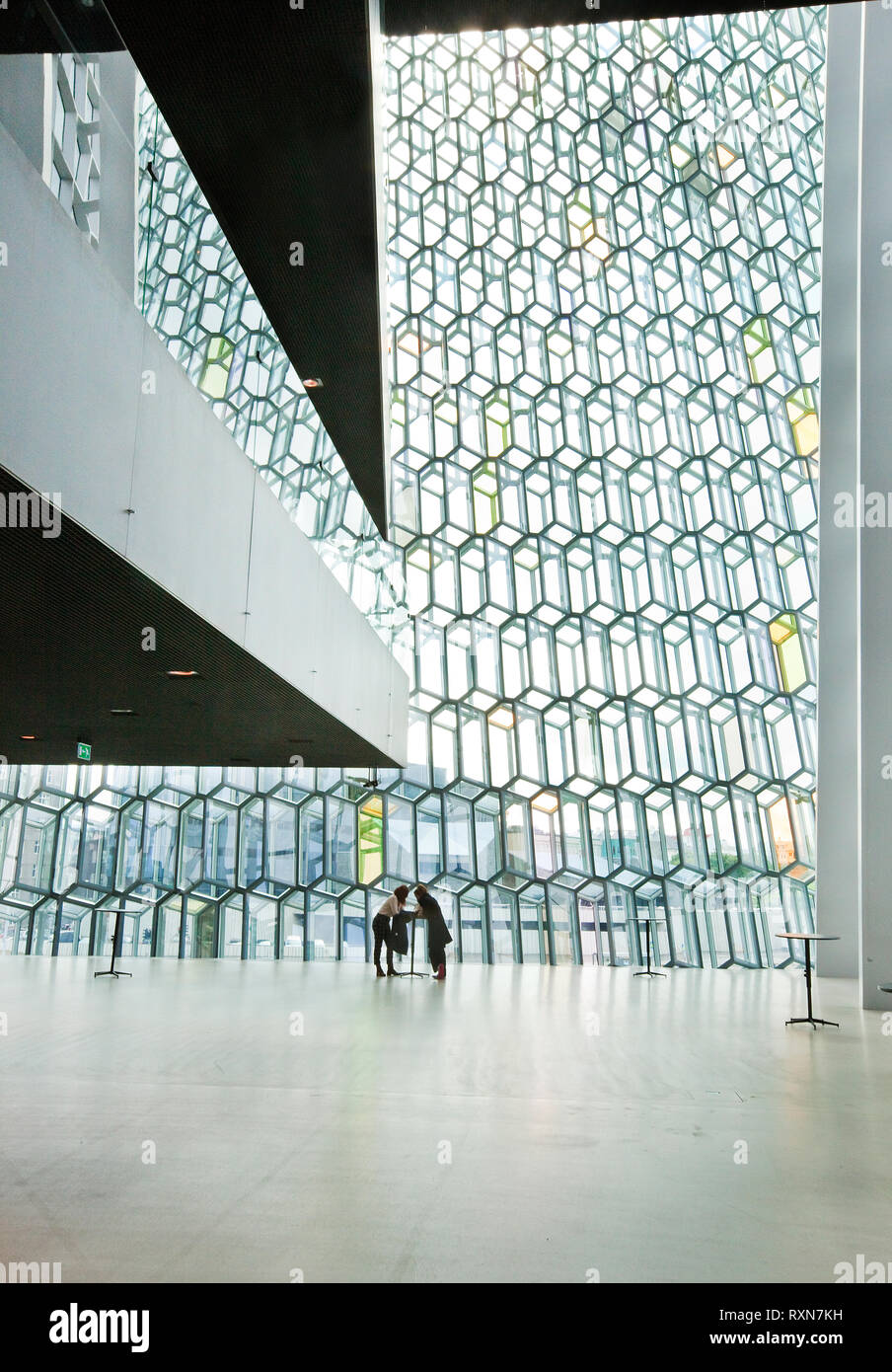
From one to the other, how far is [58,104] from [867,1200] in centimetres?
614

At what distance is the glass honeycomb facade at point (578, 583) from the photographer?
17.1 meters

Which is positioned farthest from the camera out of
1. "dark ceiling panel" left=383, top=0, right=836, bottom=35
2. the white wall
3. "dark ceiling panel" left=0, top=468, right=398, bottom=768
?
"dark ceiling panel" left=383, top=0, right=836, bottom=35

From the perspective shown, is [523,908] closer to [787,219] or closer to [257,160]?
[257,160]

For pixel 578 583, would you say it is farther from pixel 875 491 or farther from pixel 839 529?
pixel 875 491

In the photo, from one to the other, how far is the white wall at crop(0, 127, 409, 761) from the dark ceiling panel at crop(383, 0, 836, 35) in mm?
3218

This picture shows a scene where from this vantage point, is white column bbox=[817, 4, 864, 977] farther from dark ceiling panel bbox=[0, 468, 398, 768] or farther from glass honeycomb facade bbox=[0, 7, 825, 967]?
dark ceiling panel bbox=[0, 468, 398, 768]

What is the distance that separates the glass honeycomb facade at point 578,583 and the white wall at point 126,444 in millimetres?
4937

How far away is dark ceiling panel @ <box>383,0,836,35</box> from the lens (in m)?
6.26

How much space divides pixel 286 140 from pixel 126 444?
2.70m

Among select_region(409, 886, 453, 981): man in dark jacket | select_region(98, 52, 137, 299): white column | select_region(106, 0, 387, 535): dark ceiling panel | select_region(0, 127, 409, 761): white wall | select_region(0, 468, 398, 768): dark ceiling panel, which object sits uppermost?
select_region(106, 0, 387, 535): dark ceiling panel

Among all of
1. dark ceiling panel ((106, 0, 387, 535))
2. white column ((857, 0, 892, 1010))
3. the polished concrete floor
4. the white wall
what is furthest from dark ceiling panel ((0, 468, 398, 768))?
white column ((857, 0, 892, 1010))

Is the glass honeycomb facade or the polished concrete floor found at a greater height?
the glass honeycomb facade

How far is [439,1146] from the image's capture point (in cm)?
476

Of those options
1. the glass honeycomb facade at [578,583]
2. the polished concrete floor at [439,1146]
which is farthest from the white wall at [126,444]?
the glass honeycomb facade at [578,583]
